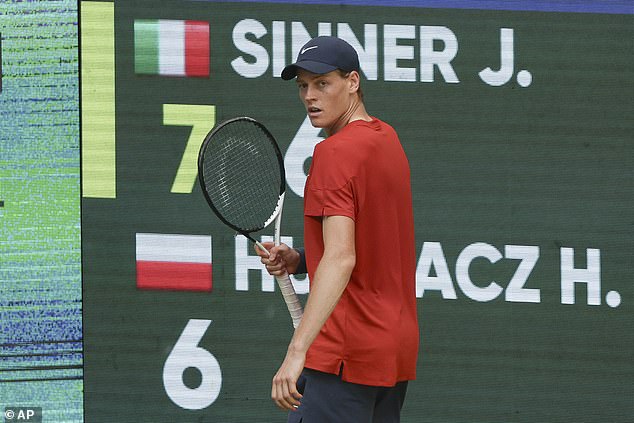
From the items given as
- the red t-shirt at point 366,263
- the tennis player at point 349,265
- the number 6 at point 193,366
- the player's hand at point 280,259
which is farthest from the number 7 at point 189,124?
the red t-shirt at point 366,263

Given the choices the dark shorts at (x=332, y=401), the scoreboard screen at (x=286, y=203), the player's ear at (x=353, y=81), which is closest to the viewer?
the dark shorts at (x=332, y=401)

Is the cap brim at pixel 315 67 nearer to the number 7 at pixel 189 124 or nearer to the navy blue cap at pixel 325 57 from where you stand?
the navy blue cap at pixel 325 57

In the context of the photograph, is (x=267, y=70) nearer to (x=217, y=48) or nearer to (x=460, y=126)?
(x=217, y=48)

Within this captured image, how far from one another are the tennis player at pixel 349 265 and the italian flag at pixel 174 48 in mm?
1610

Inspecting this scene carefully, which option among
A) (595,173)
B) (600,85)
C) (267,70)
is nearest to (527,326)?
(595,173)

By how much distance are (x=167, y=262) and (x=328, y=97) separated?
1820 mm

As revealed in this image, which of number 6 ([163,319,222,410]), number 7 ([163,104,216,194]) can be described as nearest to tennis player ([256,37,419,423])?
number 7 ([163,104,216,194])

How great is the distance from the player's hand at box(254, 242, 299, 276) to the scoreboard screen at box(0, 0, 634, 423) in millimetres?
1368

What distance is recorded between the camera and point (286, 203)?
17.1 feet

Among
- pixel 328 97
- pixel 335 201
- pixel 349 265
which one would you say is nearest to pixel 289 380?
pixel 349 265

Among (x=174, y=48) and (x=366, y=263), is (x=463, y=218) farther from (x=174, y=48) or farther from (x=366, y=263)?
(x=366, y=263)

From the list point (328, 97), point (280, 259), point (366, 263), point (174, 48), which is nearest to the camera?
point (366, 263)

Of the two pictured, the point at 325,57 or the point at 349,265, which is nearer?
the point at 349,265

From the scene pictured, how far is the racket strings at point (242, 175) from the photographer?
173 inches
